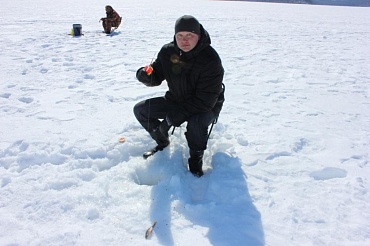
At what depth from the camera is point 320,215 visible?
97.6 inches

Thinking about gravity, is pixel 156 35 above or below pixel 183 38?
below

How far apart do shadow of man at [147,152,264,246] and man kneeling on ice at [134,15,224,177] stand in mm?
202

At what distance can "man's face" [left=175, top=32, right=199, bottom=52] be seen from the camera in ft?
8.98

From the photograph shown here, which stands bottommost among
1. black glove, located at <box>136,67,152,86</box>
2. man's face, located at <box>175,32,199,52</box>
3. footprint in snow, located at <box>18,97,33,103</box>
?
footprint in snow, located at <box>18,97,33,103</box>

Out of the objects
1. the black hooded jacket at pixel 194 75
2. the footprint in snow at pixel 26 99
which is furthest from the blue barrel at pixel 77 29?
the black hooded jacket at pixel 194 75

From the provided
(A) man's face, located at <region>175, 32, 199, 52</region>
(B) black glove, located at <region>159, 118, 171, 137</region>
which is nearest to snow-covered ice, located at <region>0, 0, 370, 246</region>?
(B) black glove, located at <region>159, 118, 171, 137</region>

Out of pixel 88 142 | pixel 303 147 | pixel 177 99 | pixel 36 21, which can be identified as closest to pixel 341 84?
pixel 303 147

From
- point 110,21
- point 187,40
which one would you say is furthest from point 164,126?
point 110,21

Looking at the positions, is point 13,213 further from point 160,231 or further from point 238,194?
point 238,194

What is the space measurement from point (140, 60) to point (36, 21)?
29.2ft

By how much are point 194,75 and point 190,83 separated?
120mm

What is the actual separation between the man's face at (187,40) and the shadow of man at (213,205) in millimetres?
1211

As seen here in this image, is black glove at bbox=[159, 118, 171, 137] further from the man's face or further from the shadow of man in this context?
the man's face

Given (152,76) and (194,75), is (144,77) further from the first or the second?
(194,75)
